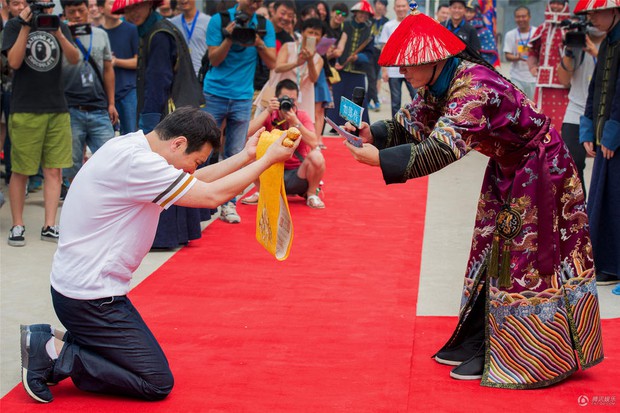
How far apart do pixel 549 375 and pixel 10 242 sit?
156 inches

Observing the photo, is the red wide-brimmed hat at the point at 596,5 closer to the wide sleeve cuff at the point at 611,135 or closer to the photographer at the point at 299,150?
the wide sleeve cuff at the point at 611,135

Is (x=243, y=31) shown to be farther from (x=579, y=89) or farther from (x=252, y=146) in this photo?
(x=252, y=146)

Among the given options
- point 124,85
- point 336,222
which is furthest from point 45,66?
point 336,222

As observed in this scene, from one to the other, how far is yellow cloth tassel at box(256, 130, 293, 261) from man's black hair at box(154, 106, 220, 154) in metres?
0.33

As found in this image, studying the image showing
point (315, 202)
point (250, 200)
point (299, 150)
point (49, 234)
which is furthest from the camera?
point (250, 200)

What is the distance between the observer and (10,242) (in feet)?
20.4

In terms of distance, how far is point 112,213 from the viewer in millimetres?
3574

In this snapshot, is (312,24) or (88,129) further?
(312,24)

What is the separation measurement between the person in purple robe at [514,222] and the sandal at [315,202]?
3586 millimetres

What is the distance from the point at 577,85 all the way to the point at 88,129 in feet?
12.4

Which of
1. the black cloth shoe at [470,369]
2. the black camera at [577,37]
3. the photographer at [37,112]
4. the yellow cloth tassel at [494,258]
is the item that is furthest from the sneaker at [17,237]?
the black camera at [577,37]

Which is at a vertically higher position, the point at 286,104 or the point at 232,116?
the point at 286,104

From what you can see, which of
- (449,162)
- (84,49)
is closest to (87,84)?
(84,49)

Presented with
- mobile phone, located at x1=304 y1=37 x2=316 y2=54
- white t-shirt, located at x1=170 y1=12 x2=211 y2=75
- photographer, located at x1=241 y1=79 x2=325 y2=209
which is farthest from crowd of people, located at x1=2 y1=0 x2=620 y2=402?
mobile phone, located at x1=304 y1=37 x2=316 y2=54
